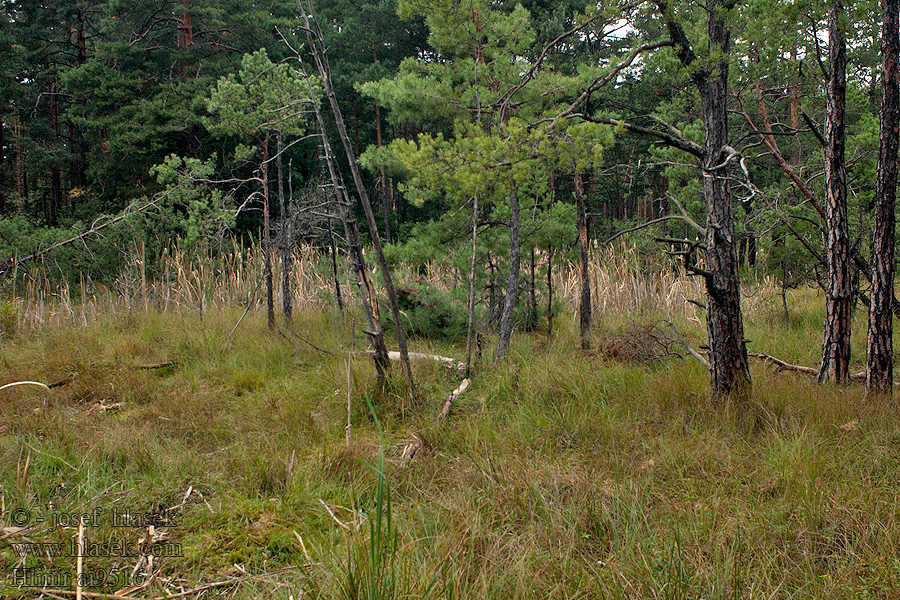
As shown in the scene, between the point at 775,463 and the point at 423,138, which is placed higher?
the point at 423,138

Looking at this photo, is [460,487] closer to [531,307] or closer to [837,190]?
[837,190]

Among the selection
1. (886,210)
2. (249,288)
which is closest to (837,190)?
(886,210)

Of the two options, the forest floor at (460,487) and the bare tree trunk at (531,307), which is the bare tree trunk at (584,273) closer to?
the bare tree trunk at (531,307)

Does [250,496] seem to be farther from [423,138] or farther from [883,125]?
[883,125]

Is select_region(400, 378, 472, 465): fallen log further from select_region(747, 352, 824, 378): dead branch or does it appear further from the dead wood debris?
select_region(747, 352, 824, 378): dead branch

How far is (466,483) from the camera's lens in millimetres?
2832

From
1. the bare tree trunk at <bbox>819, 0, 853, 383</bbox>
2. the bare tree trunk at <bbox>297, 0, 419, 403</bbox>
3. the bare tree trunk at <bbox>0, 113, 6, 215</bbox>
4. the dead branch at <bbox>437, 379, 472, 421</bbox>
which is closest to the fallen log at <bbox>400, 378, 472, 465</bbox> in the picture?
the dead branch at <bbox>437, 379, 472, 421</bbox>

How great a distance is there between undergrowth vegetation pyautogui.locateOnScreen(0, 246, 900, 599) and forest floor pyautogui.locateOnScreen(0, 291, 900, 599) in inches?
0.6

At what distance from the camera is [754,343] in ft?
19.6

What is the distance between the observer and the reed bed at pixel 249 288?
7.91 m

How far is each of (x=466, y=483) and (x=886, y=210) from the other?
3203mm

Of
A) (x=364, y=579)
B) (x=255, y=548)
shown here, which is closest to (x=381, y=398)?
(x=255, y=548)

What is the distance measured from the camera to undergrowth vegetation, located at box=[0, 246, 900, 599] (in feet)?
6.44

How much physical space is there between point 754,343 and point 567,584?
16.5 ft
